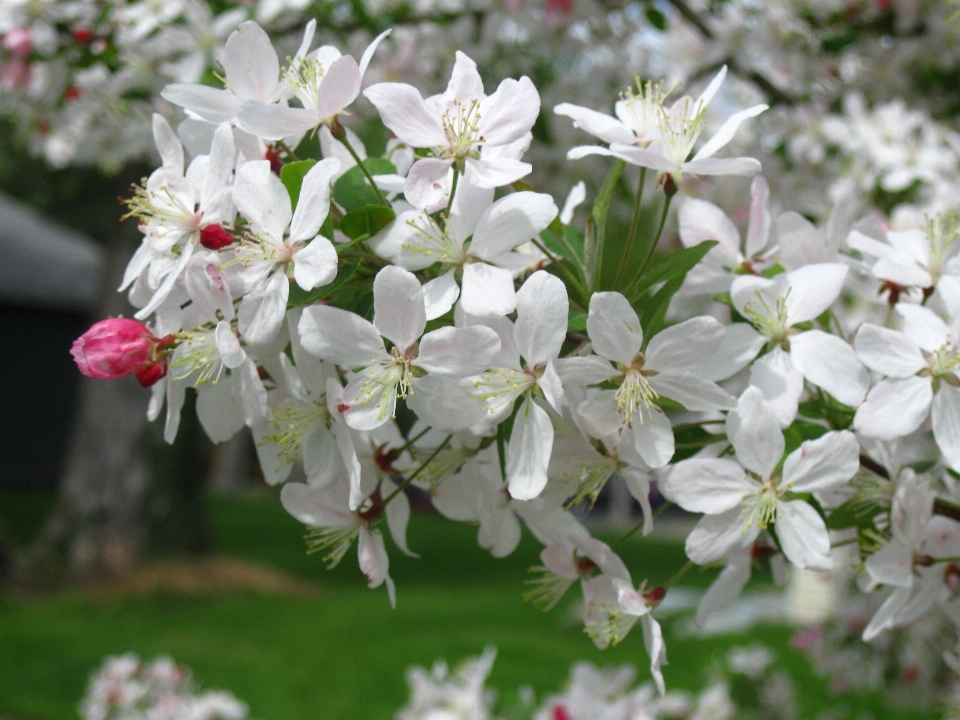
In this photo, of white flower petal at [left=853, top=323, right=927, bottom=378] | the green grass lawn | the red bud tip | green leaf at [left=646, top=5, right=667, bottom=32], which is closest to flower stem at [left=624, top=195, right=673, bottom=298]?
white flower petal at [left=853, top=323, right=927, bottom=378]

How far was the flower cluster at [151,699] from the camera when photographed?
225 centimetres

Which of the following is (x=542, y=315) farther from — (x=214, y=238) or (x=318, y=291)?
(x=214, y=238)

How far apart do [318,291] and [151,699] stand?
1.98 m

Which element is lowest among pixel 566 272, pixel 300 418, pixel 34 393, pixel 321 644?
pixel 34 393

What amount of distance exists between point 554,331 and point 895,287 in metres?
0.48

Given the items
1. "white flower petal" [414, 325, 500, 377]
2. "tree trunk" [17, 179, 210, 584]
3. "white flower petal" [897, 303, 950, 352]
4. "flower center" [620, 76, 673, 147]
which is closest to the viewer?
"white flower petal" [414, 325, 500, 377]

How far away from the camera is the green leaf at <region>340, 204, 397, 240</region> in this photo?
0.88 m

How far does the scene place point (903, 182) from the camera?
210 centimetres

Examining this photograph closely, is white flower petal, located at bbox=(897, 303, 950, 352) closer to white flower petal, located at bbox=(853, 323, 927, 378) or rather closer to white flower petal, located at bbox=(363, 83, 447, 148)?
white flower petal, located at bbox=(853, 323, 927, 378)

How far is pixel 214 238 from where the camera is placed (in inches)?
34.6

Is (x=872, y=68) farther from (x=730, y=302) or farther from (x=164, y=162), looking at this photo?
(x=164, y=162)

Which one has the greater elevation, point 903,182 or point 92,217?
point 903,182

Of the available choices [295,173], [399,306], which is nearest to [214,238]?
[295,173]

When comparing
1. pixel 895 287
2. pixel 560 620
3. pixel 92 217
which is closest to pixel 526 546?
pixel 560 620
